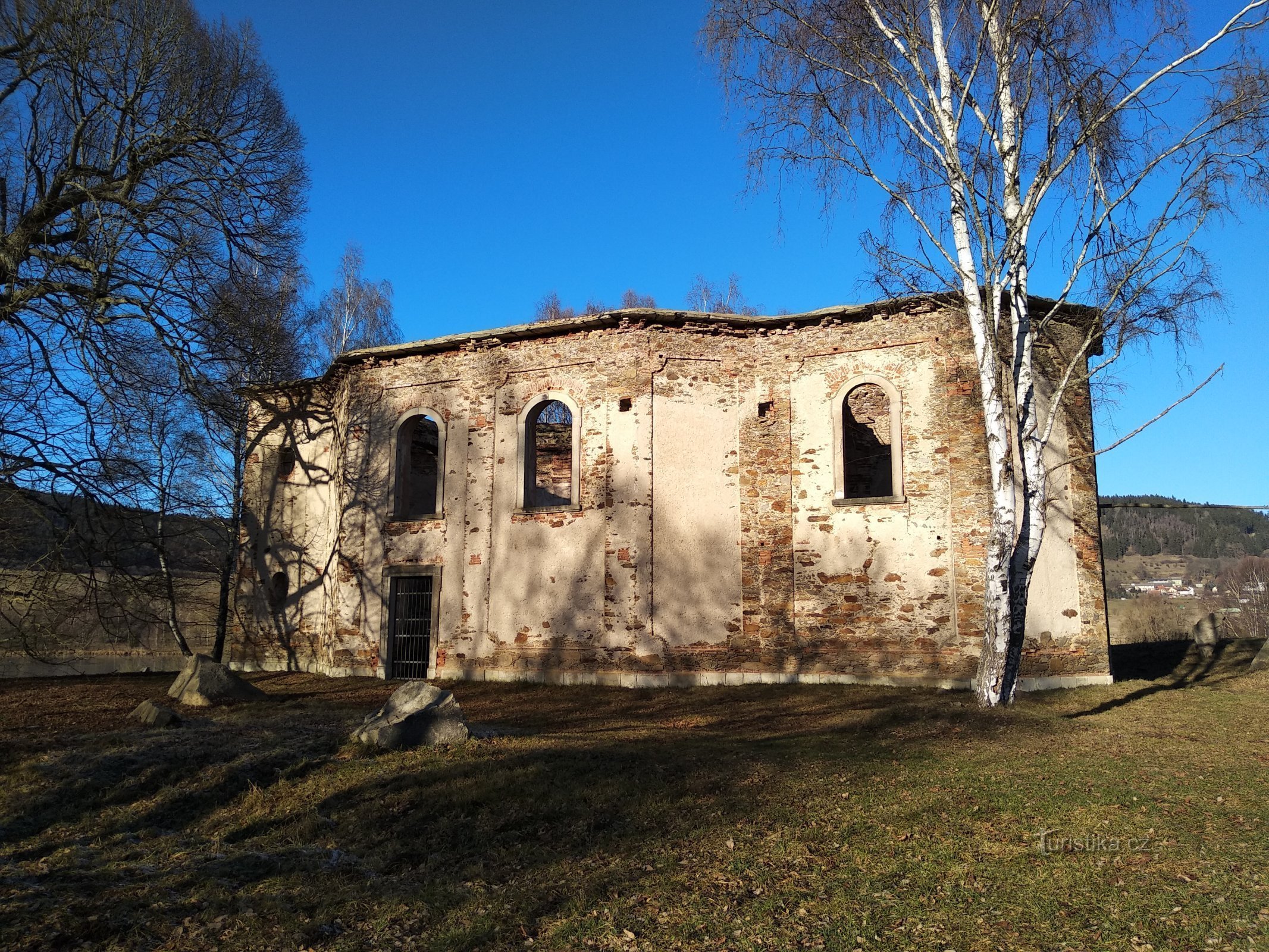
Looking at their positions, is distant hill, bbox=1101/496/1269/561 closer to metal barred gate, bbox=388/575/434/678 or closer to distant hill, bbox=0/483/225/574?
metal barred gate, bbox=388/575/434/678

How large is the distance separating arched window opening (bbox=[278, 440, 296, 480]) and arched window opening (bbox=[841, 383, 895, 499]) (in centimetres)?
1215

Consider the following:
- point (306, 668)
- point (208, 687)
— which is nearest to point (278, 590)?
point (306, 668)

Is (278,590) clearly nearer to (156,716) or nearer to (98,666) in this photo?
(98,666)

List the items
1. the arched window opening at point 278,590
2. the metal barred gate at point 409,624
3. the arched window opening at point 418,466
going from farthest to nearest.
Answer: the arched window opening at point 278,590 → the arched window opening at point 418,466 → the metal barred gate at point 409,624

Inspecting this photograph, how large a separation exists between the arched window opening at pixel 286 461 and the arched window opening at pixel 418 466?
273 cm

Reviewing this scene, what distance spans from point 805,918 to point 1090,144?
390 inches

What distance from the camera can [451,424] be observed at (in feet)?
51.6

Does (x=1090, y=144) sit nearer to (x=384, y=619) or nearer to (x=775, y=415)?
(x=775, y=415)

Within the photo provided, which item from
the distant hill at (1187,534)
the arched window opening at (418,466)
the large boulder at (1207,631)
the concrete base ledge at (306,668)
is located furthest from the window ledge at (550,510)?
the distant hill at (1187,534)

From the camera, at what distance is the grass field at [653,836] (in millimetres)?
4543

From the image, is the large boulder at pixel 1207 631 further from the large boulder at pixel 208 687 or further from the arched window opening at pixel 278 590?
the arched window opening at pixel 278 590

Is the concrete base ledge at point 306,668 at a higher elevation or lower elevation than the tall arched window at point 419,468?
lower

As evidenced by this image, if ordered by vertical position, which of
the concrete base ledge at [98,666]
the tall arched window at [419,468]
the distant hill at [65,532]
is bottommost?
the concrete base ledge at [98,666]

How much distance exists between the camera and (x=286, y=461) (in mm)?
18438
